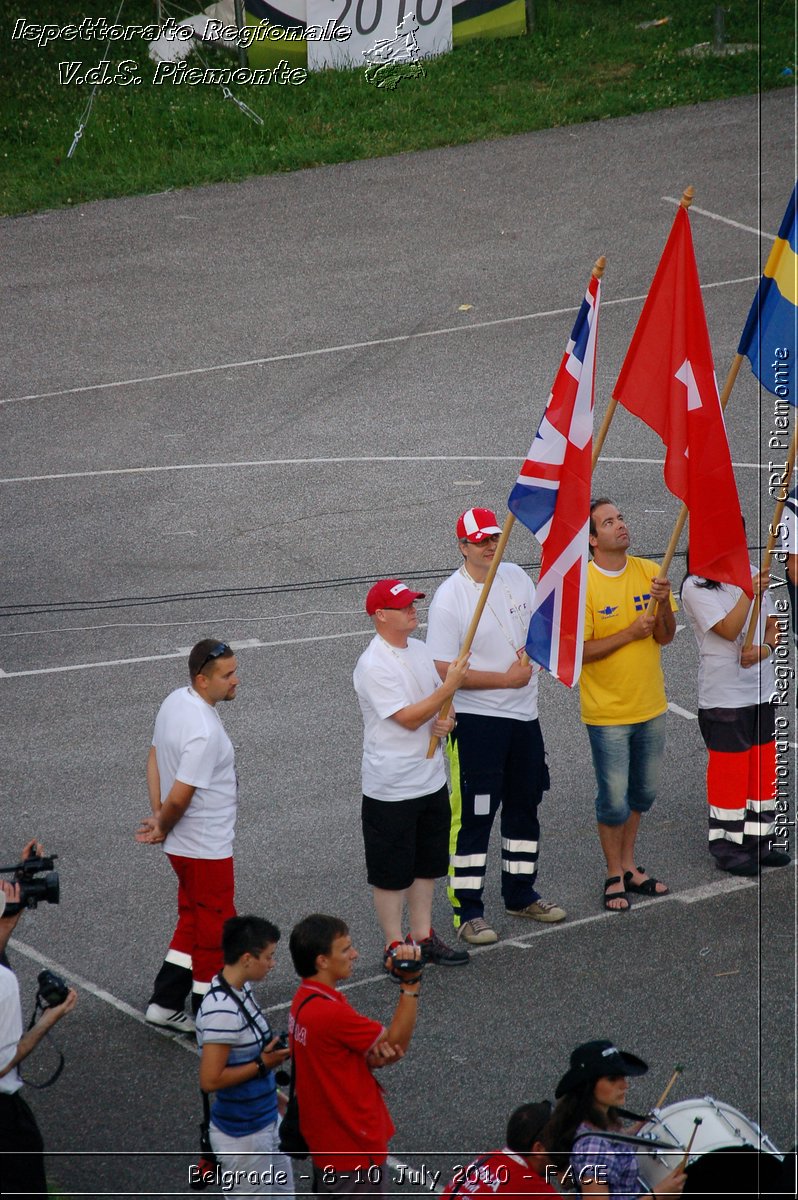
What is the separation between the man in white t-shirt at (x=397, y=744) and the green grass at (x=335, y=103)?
17637mm

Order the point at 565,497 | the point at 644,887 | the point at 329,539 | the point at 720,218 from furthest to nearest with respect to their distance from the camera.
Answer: the point at 720,218
the point at 329,539
the point at 644,887
the point at 565,497

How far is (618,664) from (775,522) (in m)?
1.17

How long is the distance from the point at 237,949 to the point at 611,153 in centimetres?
2017

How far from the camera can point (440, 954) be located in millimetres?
8148

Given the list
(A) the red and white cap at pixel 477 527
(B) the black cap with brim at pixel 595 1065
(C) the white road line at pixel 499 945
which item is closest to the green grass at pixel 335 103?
(A) the red and white cap at pixel 477 527

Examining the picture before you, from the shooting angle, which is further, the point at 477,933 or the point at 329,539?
the point at 329,539

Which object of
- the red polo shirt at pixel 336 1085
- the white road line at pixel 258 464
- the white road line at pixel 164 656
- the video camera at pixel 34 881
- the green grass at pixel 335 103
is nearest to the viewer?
the red polo shirt at pixel 336 1085

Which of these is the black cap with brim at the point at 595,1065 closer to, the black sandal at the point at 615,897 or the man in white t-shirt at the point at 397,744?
the man in white t-shirt at the point at 397,744

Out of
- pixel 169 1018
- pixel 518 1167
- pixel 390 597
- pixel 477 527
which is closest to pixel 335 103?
pixel 477 527

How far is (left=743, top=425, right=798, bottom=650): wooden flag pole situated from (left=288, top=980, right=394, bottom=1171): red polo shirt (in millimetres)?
3159

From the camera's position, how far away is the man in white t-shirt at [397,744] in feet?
25.6

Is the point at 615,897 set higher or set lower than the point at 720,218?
lower

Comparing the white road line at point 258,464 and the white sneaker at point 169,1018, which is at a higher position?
the white road line at point 258,464

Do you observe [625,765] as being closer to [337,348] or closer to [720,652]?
[720,652]
